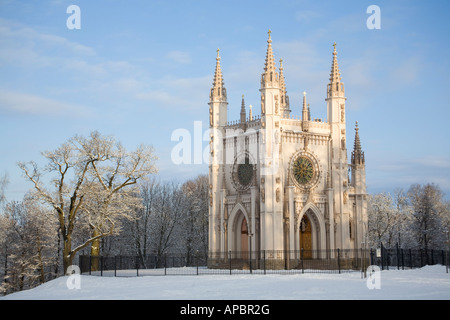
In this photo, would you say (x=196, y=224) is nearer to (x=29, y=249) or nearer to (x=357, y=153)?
(x=29, y=249)

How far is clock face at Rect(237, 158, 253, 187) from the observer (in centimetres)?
5056

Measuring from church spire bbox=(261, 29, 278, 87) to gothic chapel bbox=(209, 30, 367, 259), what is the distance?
8 cm

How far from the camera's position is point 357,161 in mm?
55656

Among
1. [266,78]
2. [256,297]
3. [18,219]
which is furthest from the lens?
[18,219]

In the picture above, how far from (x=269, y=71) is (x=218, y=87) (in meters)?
6.07

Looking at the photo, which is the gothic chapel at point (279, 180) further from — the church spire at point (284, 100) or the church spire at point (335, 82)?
the church spire at point (284, 100)

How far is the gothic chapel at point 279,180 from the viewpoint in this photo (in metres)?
48.0

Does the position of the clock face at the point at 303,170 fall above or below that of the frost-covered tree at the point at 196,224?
above

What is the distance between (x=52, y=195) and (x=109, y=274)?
259 inches

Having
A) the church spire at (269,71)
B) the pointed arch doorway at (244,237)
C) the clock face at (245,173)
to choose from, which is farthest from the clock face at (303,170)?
the church spire at (269,71)

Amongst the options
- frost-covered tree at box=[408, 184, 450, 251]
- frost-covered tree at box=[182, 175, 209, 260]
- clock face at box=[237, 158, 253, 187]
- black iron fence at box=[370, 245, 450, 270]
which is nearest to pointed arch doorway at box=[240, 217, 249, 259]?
clock face at box=[237, 158, 253, 187]

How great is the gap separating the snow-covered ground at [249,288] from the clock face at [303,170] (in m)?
15.9
